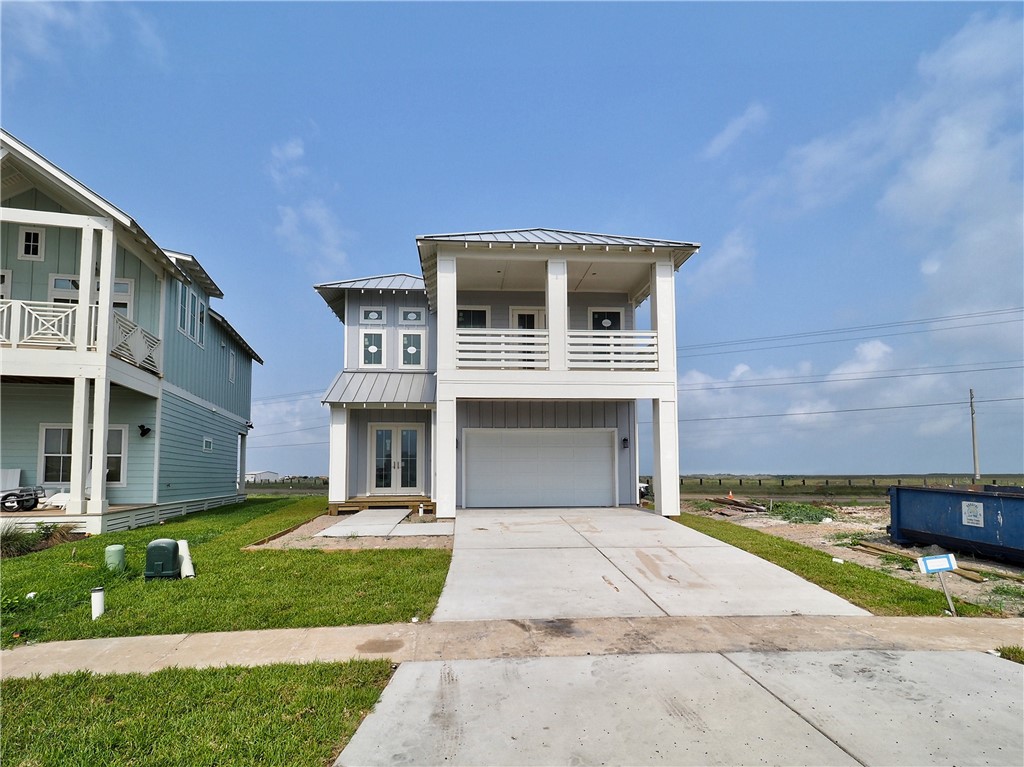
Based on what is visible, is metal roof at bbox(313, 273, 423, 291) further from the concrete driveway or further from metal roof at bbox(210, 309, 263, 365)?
the concrete driveway

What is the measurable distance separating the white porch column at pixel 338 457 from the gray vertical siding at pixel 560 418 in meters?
3.18

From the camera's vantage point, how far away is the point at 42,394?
44.8ft

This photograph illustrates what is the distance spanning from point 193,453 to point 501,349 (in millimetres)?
10595

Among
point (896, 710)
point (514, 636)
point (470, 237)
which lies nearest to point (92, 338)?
point (470, 237)

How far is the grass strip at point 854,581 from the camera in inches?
243

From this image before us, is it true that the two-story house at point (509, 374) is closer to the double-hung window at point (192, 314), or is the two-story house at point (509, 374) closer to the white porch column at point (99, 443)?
the double-hung window at point (192, 314)

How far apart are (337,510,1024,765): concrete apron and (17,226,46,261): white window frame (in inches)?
563

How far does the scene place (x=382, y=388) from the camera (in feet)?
51.8

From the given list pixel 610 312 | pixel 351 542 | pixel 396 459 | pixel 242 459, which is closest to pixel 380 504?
pixel 396 459

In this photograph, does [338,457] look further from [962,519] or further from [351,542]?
[962,519]

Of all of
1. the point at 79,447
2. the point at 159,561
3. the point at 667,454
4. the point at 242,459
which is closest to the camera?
the point at 159,561

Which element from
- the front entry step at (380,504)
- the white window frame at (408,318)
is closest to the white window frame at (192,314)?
the white window frame at (408,318)

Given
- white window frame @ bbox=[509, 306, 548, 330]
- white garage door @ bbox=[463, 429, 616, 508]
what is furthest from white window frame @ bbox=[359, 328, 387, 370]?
white window frame @ bbox=[509, 306, 548, 330]

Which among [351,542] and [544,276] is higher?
[544,276]
